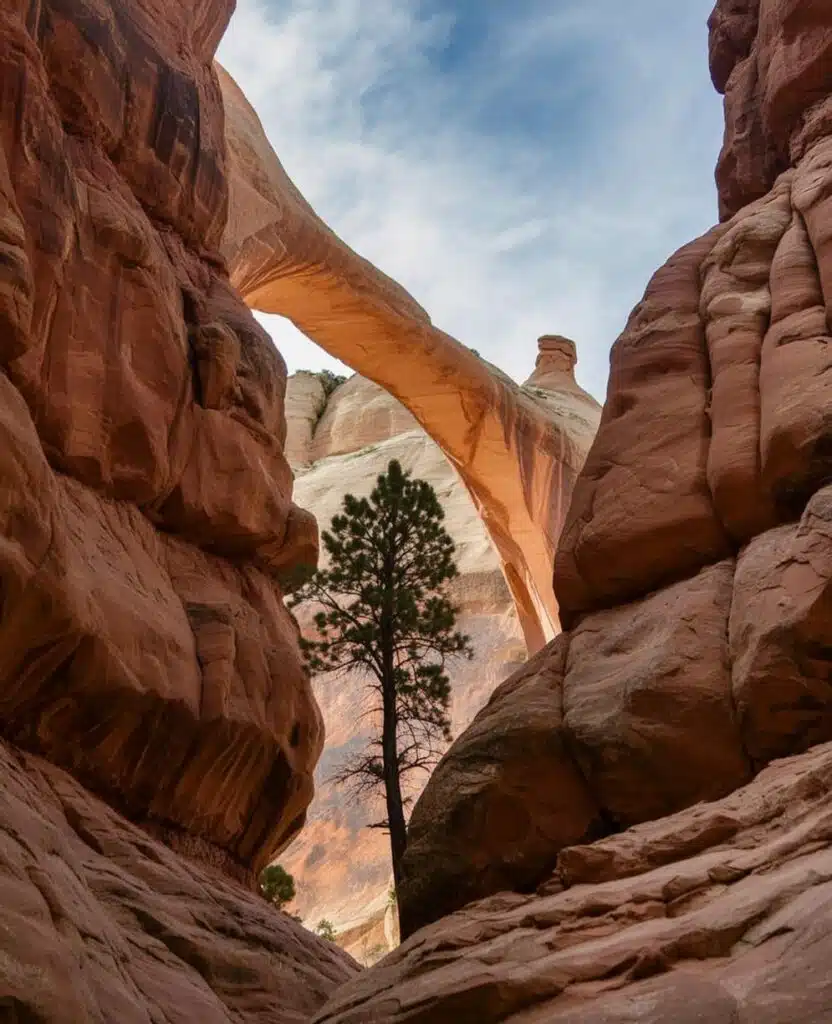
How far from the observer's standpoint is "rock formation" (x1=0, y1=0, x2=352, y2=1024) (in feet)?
32.8

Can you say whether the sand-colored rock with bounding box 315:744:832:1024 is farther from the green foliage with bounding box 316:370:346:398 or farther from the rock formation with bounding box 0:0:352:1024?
the green foliage with bounding box 316:370:346:398

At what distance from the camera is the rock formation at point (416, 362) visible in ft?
92.9

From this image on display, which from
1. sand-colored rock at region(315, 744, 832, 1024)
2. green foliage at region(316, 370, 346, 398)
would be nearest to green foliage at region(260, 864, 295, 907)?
sand-colored rock at region(315, 744, 832, 1024)

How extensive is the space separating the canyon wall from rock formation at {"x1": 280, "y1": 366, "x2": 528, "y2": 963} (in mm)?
16373

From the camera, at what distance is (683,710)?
10125 millimetres

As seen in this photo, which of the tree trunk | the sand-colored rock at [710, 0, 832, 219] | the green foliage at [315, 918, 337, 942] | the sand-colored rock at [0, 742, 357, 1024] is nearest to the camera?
the sand-colored rock at [0, 742, 357, 1024]

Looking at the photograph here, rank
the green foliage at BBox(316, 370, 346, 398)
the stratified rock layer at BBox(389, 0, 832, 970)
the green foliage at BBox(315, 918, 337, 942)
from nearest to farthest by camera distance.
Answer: the stratified rock layer at BBox(389, 0, 832, 970) → the green foliage at BBox(315, 918, 337, 942) → the green foliage at BBox(316, 370, 346, 398)

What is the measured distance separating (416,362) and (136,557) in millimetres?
20136

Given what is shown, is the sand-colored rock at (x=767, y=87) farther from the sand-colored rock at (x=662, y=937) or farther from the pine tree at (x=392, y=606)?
the sand-colored rock at (x=662, y=937)

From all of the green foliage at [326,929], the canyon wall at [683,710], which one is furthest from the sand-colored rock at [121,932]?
the green foliage at [326,929]

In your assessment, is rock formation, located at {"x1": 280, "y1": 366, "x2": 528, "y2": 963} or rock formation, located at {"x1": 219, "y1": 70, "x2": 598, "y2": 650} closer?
rock formation, located at {"x1": 219, "y1": 70, "x2": 598, "y2": 650}

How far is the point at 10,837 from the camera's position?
25.3 feet

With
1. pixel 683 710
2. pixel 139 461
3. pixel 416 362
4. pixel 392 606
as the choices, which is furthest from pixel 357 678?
pixel 683 710

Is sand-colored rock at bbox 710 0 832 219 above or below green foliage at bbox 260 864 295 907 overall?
above
